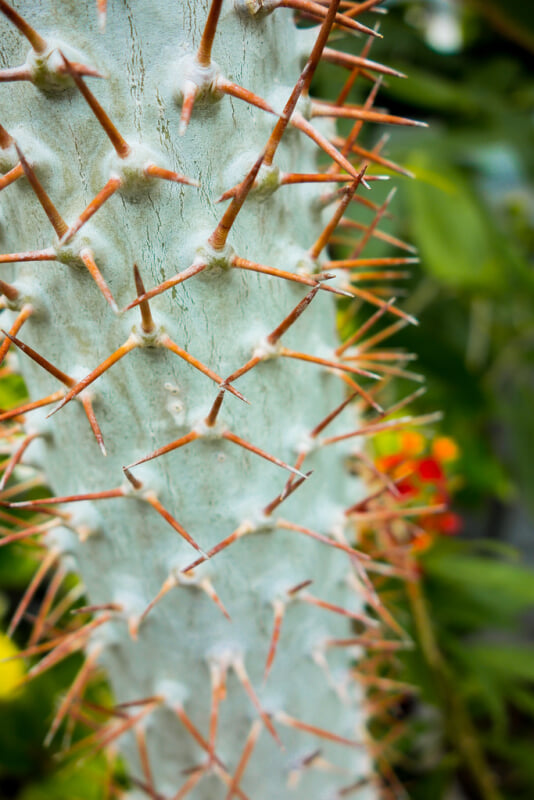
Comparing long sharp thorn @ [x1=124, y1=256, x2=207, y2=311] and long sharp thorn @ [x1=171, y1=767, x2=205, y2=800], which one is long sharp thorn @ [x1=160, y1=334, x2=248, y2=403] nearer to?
long sharp thorn @ [x1=124, y1=256, x2=207, y2=311]

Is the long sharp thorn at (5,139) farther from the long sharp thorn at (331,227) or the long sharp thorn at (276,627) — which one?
the long sharp thorn at (276,627)

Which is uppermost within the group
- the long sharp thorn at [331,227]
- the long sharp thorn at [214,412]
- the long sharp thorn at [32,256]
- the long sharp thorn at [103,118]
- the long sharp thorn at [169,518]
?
the long sharp thorn at [103,118]

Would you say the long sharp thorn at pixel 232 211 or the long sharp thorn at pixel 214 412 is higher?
the long sharp thorn at pixel 232 211

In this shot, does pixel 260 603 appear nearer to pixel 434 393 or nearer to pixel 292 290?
pixel 292 290

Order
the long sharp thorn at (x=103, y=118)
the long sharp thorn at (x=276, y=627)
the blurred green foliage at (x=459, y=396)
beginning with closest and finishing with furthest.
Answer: the long sharp thorn at (x=103, y=118) < the long sharp thorn at (x=276, y=627) < the blurred green foliage at (x=459, y=396)

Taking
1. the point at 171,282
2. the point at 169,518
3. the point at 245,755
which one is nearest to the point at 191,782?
the point at 245,755

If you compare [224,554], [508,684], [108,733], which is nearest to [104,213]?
[224,554]

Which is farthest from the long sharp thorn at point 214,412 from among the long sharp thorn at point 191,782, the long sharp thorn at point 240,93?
the long sharp thorn at point 191,782
